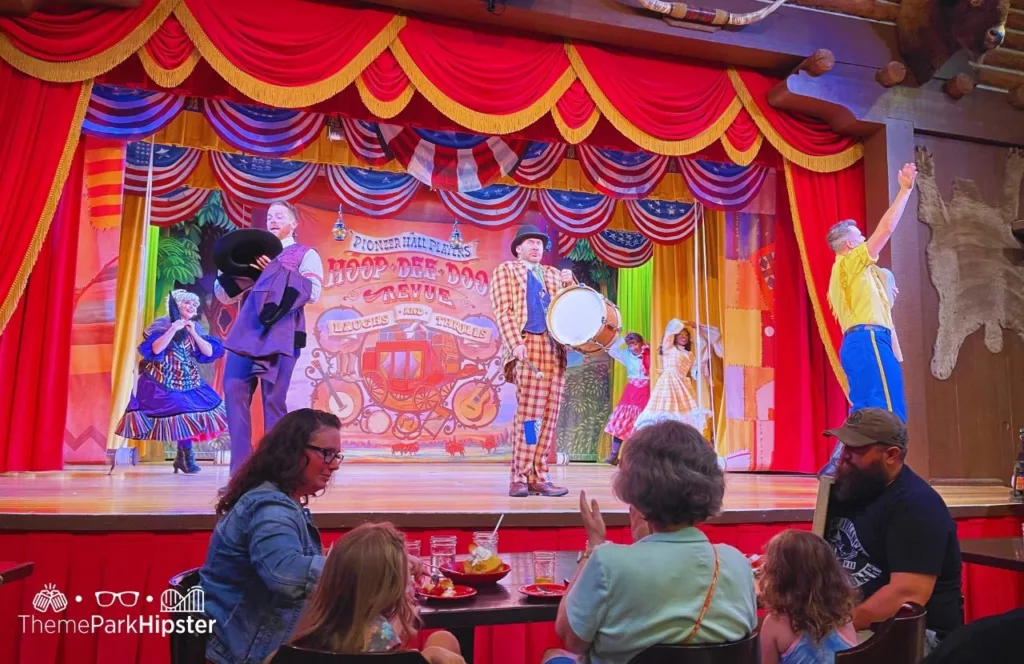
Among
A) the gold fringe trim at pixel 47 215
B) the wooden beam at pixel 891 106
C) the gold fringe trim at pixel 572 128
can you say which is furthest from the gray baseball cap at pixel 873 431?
the gold fringe trim at pixel 47 215

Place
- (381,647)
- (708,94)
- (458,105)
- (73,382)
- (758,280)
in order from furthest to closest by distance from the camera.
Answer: (758,280)
(73,382)
(708,94)
(458,105)
(381,647)

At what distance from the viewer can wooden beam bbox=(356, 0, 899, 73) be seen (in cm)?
497

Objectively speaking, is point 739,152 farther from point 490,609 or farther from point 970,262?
point 490,609

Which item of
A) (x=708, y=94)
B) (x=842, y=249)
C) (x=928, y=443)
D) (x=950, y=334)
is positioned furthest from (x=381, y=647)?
(x=950, y=334)

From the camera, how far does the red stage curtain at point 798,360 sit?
6316 millimetres

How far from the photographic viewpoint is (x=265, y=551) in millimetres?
1788

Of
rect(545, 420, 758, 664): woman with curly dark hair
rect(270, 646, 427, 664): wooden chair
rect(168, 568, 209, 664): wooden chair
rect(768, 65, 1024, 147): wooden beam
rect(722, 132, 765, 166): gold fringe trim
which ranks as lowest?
rect(168, 568, 209, 664): wooden chair

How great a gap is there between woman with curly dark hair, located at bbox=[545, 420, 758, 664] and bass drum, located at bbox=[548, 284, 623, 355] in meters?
2.95

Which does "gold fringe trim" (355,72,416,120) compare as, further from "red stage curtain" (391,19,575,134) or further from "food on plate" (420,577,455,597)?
"food on plate" (420,577,455,597)

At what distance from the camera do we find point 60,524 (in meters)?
3.15

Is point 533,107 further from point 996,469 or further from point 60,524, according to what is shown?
point 996,469

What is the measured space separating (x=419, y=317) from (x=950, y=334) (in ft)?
18.3

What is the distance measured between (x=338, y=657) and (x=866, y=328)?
14.2ft

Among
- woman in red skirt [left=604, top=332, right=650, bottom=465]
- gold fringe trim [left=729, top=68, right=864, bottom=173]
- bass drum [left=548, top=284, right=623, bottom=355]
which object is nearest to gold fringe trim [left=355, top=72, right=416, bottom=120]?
bass drum [left=548, top=284, right=623, bottom=355]
